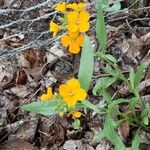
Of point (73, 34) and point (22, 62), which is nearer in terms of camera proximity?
point (73, 34)

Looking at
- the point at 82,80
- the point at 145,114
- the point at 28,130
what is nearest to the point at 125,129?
the point at 145,114

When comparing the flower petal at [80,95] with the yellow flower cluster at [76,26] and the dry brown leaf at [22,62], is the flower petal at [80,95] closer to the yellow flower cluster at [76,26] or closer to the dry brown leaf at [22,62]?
the yellow flower cluster at [76,26]

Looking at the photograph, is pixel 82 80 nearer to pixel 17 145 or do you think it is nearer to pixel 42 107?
pixel 42 107

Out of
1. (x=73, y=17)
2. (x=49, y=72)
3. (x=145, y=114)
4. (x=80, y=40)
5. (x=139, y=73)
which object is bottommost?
(x=145, y=114)

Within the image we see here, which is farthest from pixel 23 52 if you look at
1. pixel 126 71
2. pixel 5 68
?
pixel 126 71

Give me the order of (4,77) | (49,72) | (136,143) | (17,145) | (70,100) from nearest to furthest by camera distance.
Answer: (70,100) < (136,143) < (17,145) < (49,72) < (4,77)

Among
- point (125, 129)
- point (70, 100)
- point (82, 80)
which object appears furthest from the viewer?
point (125, 129)

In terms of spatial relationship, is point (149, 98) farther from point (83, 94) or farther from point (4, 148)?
point (4, 148)
